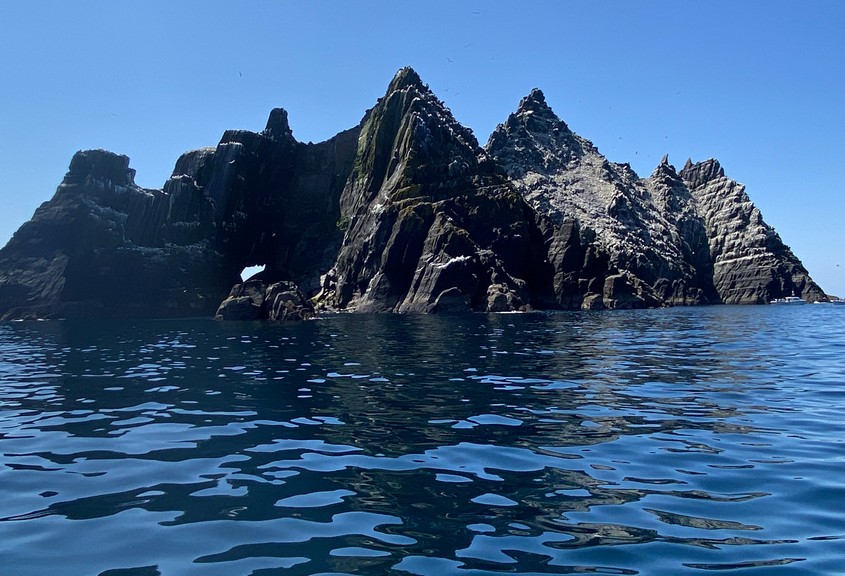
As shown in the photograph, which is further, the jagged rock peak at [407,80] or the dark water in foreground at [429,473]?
the jagged rock peak at [407,80]

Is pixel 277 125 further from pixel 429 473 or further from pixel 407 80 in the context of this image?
pixel 429 473

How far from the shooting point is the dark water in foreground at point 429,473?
8789 mm

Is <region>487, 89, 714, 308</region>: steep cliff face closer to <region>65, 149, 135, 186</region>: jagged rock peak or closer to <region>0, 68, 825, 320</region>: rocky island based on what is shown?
<region>0, 68, 825, 320</region>: rocky island

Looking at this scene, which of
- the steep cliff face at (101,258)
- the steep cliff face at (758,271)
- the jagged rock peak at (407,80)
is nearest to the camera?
the steep cliff face at (101,258)

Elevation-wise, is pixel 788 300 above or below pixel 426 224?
below

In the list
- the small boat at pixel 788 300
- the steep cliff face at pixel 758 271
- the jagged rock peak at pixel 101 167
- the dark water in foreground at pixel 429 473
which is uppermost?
the jagged rock peak at pixel 101 167

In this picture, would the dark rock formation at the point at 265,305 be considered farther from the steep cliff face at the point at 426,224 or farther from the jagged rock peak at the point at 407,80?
the jagged rock peak at the point at 407,80

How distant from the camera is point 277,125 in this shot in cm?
16525

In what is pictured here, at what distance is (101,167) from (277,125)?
48728 mm

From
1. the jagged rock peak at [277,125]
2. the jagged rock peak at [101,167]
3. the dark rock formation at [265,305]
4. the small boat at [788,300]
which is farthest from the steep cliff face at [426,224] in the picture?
the small boat at [788,300]

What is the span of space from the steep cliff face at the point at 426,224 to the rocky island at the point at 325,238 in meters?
0.35

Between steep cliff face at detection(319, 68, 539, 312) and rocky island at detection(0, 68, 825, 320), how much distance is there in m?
0.35

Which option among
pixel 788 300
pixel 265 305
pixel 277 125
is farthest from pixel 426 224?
pixel 788 300

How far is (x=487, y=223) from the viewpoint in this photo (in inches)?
5039
